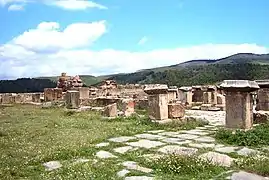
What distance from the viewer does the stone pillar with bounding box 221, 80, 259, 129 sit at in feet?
31.6

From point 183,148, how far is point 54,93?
2162 centimetres

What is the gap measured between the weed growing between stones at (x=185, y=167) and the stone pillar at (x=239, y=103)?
12.3ft

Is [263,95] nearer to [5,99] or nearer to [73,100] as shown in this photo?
[73,100]

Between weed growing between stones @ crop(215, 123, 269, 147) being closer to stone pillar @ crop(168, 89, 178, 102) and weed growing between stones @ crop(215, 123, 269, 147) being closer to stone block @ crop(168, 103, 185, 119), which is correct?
stone block @ crop(168, 103, 185, 119)

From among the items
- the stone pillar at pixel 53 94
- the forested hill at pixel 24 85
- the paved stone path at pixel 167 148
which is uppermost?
the forested hill at pixel 24 85

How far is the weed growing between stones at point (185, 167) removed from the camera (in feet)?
19.0

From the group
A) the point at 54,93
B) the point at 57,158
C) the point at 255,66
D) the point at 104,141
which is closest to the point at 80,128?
the point at 104,141

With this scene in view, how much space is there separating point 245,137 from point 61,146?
168 inches

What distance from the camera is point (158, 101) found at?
12.4m

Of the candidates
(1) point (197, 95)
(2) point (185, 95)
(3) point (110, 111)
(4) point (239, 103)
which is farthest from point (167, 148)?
(1) point (197, 95)

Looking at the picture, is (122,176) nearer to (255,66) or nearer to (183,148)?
(183,148)

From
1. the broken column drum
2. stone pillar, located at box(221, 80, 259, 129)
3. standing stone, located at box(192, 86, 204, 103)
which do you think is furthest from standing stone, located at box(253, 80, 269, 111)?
standing stone, located at box(192, 86, 204, 103)

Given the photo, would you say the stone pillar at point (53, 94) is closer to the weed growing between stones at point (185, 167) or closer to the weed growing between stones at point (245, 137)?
the weed growing between stones at point (245, 137)

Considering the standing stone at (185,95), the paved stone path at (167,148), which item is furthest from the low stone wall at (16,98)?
the paved stone path at (167,148)
